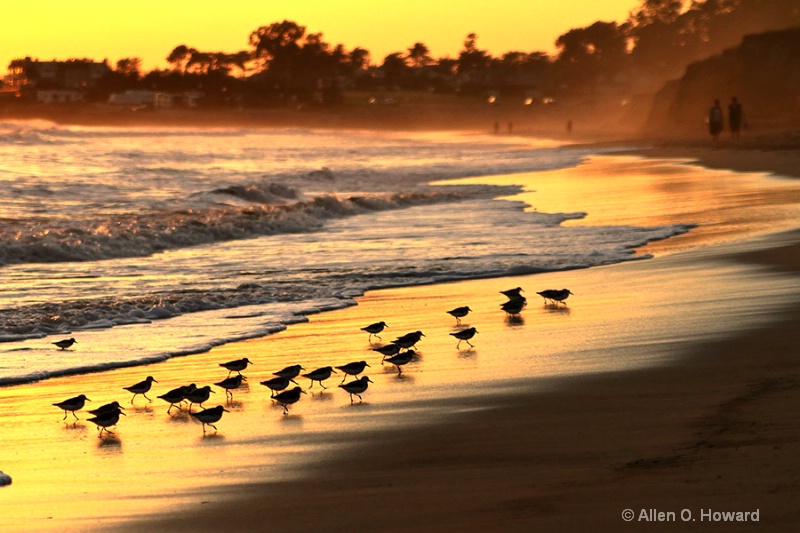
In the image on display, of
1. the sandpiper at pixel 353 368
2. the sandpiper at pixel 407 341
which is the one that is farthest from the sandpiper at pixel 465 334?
the sandpiper at pixel 353 368

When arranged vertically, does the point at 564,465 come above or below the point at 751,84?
below

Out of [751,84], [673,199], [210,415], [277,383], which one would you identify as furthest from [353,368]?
[751,84]

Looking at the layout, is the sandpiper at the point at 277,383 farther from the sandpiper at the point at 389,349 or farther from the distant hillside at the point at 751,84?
the distant hillside at the point at 751,84

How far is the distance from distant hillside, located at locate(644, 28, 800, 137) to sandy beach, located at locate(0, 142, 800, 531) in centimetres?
5513

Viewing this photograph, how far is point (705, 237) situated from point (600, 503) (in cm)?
1313

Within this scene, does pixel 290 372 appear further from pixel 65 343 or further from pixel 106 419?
pixel 65 343

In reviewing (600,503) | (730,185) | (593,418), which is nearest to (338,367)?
(593,418)

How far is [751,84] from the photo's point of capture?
73.4 meters

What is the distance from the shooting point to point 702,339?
9.82m

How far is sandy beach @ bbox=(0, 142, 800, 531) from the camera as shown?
19.3ft

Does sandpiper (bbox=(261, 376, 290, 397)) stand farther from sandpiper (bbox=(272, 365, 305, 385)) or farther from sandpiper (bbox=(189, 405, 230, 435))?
sandpiper (bbox=(189, 405, 230, 435))

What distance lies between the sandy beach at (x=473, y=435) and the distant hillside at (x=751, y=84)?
55.1 m

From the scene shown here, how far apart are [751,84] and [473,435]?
2766 inches

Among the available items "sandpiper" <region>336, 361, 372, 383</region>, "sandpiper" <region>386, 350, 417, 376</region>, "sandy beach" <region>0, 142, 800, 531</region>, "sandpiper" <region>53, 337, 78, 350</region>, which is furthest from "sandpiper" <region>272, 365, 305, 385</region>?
"sandpiper" <region>53, 337, 78, 350</region>
